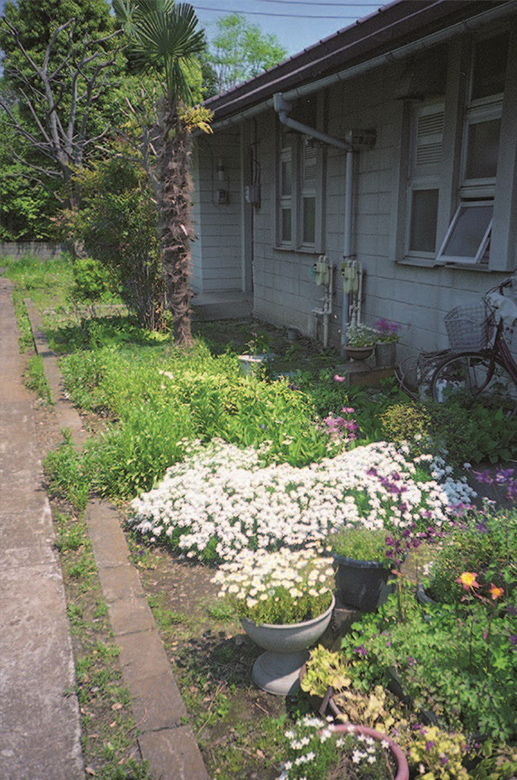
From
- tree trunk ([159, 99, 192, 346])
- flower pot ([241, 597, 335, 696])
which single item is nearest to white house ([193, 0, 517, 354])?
tree trunk ([159, 99, 192, 346])

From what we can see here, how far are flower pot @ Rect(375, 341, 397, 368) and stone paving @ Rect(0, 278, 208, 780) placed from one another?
3594mm

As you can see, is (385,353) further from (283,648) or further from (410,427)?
(283,648)

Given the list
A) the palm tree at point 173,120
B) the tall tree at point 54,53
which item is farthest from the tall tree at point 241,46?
the palm tree at point 173,120

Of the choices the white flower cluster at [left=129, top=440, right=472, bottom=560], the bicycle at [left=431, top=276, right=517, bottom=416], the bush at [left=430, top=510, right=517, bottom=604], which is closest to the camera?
the bush at [left=430, top=510, right=517, bottom=604]

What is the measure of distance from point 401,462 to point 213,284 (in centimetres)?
982

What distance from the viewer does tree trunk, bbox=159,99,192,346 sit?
849 cm

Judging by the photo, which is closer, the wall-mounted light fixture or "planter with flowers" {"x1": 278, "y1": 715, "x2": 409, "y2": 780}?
"planter with flowers" {"x1": 278, "y1": 715, "x2": 409, "y2": 780}

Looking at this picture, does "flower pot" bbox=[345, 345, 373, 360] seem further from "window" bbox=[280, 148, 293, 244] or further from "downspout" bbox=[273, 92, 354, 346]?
"window" bbox=[280, 148, 293, 244]

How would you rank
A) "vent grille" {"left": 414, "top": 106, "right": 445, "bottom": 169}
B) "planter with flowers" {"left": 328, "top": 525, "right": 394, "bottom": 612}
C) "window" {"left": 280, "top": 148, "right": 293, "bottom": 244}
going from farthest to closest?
"window" {"left": 280, "top": 148, "right": 293, "bottom": 244}, "vent grille" {"left": 414, "top": 106, "right": 445, "bottom": 169}, "planter with flowers" {"left": 328, "top": 525, "right": 394, "bottom": 612}

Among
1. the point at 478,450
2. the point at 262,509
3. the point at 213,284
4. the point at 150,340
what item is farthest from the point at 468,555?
the point at 213,284

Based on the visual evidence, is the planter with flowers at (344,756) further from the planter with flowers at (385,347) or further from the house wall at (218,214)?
the house wall at (218,214)

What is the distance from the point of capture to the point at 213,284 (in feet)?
45.4

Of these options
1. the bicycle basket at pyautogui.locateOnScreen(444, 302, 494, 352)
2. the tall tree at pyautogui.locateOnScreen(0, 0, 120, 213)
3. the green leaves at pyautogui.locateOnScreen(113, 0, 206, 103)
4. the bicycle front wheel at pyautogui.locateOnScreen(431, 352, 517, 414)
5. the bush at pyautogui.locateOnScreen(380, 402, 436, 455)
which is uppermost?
the tall tree at pyautogui.locateOnScreen(0, 0, 120, 213)

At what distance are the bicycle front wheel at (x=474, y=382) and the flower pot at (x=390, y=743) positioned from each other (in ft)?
11.8
